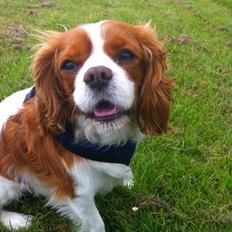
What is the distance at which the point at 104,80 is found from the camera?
2.80m

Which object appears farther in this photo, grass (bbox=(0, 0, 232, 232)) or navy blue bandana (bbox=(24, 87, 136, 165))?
grass (bbox=(0, 0, 232, 232))

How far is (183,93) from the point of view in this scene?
5.72 meters

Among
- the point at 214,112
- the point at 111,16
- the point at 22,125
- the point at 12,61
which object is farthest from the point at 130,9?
the point at 22,125

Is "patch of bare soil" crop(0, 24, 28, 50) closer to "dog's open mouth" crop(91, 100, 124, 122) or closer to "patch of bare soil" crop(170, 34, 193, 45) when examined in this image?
"patch of bare soil" crop(170, 34, 193, 45)

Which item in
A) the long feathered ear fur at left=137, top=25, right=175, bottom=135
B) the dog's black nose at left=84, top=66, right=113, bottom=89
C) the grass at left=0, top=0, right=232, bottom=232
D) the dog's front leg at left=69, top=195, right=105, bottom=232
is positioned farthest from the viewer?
the grass at left=0, top=0, right=232, bottom=232

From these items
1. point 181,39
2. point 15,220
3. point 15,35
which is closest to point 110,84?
point 15,220

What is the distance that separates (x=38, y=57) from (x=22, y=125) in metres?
0.56

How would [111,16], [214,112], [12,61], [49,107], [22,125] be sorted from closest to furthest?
[49,107] → [22,125] → [214,112] → [12,61] → [111,16]

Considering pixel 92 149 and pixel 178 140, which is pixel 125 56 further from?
pixel 178 140

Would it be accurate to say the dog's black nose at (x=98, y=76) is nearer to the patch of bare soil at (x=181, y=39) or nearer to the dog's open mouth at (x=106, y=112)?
the dog's open mouth at (x=106, y=112)

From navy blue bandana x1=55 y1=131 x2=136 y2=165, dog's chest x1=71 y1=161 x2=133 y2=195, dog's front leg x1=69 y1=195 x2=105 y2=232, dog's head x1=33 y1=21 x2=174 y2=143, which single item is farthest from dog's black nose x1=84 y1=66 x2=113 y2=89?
dog's front leg x1=69 y1=195 x2=105 y2=232

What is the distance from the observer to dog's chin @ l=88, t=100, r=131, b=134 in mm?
2994

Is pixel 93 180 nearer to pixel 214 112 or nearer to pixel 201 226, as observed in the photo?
pixel 201 226

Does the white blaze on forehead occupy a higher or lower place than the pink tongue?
higher
